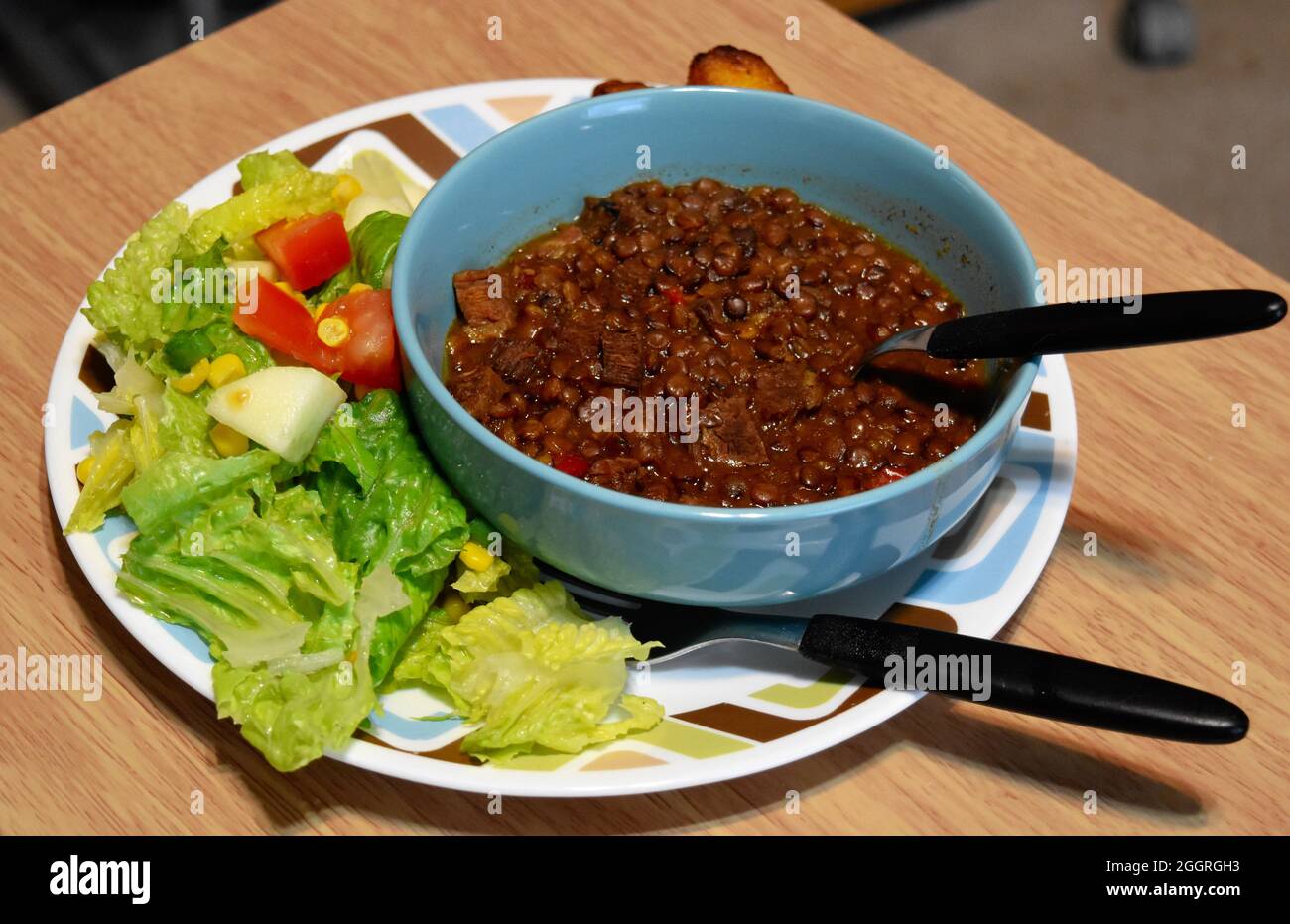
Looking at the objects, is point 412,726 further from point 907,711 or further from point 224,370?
point 907,711

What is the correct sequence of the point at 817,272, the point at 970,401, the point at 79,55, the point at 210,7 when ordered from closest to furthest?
the point at 970,401 < the point at 817,272 < the point at 210,7 < the point at 79,55

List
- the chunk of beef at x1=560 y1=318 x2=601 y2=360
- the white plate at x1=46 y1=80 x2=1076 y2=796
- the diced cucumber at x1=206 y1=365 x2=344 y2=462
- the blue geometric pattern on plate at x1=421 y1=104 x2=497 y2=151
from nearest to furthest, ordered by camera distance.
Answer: the white plate at x1=46 y1=80 x2=1076 y2=796
the diced cucumber at x1=206 y1=365 x2=344 y2=462
the chunk of beef at x1=560 y1=318 x2=601 y2=360
the blue geometric pattern on plate at x1=421 y1=104 x2=497 y2=151

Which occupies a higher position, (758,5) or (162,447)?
(758,5)

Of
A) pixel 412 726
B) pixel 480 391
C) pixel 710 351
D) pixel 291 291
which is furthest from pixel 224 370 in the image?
pixel 710 351

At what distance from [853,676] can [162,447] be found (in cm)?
149

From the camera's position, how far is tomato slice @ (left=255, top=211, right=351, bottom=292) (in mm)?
3008

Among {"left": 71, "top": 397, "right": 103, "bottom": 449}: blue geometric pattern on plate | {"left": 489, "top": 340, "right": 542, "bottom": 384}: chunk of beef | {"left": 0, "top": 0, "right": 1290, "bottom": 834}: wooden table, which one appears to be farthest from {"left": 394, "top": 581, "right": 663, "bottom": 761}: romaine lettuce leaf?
{"left": 71, "top": 397, "right": 103, "bottom": 449}: blue geometric pattern on plate

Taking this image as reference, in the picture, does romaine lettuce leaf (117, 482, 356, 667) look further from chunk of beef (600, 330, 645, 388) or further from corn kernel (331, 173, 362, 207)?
corn kernel (331, 173, 362, 207)

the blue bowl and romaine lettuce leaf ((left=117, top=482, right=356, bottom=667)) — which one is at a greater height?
the blue bowl

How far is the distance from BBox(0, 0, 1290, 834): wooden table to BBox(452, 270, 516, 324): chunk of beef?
1.02m

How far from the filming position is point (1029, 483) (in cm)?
281

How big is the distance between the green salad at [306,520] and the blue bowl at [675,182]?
14 centimetres
